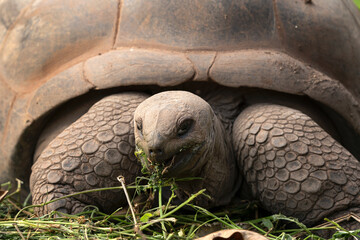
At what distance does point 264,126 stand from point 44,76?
1.54 meters

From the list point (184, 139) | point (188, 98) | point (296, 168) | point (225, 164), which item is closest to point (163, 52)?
point (188, 98)

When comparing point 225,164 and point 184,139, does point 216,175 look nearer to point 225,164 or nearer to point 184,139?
point 225,164

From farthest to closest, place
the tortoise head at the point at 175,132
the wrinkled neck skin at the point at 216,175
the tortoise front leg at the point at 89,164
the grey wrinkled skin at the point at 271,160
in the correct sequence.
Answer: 1. the tortoise front leg at the point at 89,164
2. the wrinkled neck skin at the point at 216,175
3. the grey wrinkled skin at the point at 271,160
4. the tortoise head at the point at 175,132

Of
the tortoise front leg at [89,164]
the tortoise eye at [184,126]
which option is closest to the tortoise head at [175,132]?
the tortoise eye at [184,126]

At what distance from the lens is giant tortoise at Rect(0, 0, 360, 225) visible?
3400 millimetres

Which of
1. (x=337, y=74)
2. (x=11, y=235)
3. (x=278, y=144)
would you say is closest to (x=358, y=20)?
(x=337, y=74)

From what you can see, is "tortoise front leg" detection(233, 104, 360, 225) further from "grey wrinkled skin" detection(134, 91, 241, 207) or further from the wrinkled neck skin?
"grey wrinkled skin" detection(134, 91, 241, 207)

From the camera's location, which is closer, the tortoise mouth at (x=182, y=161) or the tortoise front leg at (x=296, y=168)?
the tortoise mouth at (x=182, y=161)

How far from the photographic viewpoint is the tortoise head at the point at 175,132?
2947mm

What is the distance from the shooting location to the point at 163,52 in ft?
12.4

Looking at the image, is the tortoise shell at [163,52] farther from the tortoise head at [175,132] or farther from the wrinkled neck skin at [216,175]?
the tortoise head at [175,132]

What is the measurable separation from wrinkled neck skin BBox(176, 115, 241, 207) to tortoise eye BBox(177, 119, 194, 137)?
18 cm

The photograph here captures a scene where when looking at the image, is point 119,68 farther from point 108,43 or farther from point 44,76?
point 44,76

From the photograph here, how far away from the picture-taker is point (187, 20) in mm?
3885
